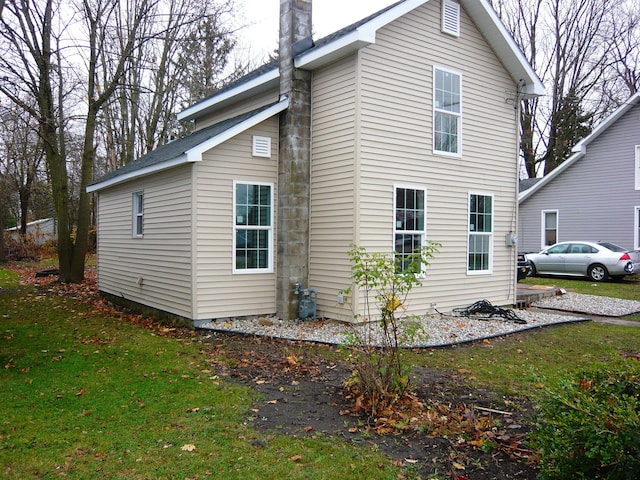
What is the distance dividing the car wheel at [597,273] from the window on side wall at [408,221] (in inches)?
425

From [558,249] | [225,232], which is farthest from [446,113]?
[558,249]

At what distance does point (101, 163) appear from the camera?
31953mm

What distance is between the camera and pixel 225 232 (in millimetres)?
9273

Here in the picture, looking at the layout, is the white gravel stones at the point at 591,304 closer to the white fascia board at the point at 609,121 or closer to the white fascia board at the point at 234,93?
the white fascia board at the point at 234,93

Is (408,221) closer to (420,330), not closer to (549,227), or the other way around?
(420,330)

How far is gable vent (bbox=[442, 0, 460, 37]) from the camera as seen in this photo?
10.3 metres

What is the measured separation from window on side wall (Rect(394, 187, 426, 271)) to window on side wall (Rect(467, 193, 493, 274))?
5.34 ft

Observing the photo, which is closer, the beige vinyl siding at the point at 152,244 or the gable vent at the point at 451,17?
the beige vinyl siding at the point at 152,244

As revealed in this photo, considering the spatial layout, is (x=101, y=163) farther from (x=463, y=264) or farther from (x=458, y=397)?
(x=458, y=397)

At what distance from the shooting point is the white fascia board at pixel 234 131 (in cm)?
859

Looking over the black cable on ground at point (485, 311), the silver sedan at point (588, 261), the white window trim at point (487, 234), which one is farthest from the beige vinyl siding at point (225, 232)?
the silver sedan at point (588, 261)

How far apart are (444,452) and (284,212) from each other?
250 inches

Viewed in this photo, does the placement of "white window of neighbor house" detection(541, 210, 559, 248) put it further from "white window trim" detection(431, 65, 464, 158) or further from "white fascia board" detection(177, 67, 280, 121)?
"white fascia board" detection(177, 67, 280, 121)

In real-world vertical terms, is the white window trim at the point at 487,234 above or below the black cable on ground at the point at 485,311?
above
